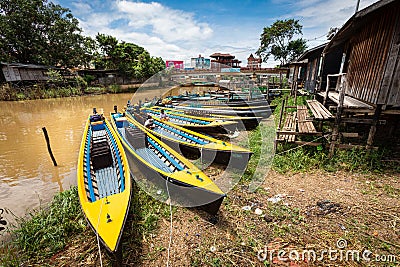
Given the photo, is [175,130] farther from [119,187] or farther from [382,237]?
[382,237]

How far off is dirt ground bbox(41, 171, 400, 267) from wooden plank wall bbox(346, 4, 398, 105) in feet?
8.74

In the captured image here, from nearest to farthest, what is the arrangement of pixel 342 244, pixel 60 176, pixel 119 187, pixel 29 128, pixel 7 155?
pixel 342 244, pixel 119 187, pixel 60 176, pixel 7 155, pixel 29 128

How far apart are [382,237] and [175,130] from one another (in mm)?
6818

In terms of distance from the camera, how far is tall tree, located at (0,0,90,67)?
19547mm

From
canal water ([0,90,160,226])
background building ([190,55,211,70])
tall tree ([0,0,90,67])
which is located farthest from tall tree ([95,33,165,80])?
canal water ([0,90,160,226])

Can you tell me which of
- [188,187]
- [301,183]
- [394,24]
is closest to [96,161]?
[188,187]

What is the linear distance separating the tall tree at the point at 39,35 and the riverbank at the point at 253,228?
25.0 meters

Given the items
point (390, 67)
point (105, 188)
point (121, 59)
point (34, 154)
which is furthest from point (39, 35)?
point (390, 67)

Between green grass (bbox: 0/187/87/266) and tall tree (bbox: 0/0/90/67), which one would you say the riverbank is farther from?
tall tree (bbox: 0/0/90/67)

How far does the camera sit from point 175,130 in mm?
8047

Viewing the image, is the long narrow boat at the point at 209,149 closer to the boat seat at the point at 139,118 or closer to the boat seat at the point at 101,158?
the boat seat at the point at 101,158

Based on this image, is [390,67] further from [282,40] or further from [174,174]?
[282,40]

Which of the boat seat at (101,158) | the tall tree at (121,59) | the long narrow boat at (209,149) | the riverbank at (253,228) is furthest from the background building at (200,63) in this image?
the riverbank at (253,228)

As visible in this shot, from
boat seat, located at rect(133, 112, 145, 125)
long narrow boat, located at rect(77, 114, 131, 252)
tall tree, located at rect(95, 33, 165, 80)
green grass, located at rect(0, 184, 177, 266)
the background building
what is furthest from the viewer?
tall tree, located at rect(95, 33, 165, 80)
